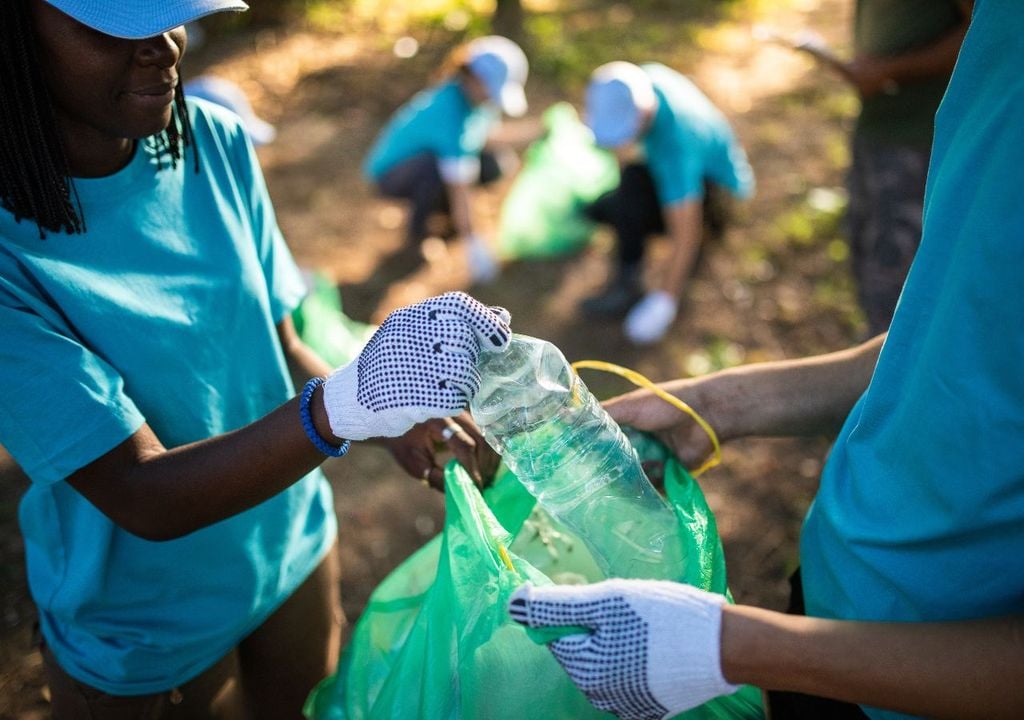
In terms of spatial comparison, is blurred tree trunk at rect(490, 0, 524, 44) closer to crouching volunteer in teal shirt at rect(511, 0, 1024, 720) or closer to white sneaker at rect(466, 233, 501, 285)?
white sneaker at rect(466, 233, 501, 285)

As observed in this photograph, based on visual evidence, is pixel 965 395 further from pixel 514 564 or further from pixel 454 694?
pixel 454 694

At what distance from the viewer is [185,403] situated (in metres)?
1.54

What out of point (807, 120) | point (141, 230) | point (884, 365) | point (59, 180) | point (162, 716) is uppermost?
point (59, 180)

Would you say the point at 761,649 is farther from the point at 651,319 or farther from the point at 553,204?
the point at 553,204

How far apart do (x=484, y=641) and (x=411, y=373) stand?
0.48 metres

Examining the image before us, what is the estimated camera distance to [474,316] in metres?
1.35

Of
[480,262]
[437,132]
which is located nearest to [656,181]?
[480,262]

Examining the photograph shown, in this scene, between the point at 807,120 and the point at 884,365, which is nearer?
the point at 884,365

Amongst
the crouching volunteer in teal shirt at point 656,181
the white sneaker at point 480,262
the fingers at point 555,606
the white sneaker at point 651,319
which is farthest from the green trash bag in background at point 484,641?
the white sneaker at point 480,262

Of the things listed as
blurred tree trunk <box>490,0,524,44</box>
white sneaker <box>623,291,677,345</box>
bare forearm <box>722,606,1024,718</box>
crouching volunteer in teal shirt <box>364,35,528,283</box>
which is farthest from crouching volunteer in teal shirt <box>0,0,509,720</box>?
blurred tree trunk <box>490,0,524,44</box>

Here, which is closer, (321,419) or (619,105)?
(321,419)

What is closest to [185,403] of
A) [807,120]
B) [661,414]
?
[661,414]

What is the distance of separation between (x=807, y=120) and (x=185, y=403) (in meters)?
5.41

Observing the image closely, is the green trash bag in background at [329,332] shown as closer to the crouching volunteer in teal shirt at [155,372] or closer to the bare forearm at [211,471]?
the crouching volunteer in teal shirt at [155,372]
